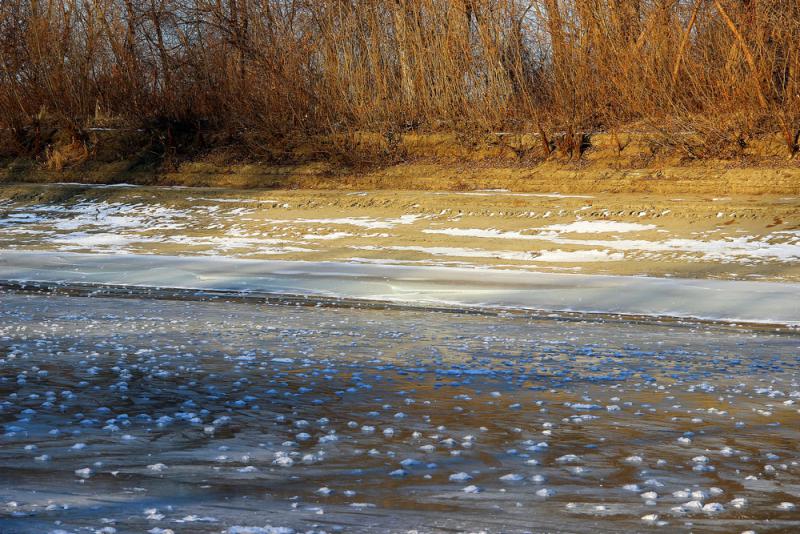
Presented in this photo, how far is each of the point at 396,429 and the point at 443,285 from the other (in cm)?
614

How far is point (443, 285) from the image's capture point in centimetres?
1109

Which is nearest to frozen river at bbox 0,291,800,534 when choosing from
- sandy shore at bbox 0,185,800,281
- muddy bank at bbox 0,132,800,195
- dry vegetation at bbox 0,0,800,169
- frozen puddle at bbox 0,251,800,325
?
frozen puddle at bbox 0,251,800,325

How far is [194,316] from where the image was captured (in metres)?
9.16

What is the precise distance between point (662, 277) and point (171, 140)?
13.6 meters

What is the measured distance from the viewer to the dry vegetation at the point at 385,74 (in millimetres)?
17016

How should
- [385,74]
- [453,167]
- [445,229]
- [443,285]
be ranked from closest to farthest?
[443,285]
[445,229]
[453,167]
[385,74]

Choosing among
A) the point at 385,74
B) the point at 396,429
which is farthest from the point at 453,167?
the point at 396,429

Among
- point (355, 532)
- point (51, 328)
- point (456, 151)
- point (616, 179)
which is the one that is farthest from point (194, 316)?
point (456, 151)

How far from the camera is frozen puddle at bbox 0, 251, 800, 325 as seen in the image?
31.8ft

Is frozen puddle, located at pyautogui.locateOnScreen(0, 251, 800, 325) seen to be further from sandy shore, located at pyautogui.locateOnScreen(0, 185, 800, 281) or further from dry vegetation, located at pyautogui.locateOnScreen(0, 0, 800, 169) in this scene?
dry vegetation, located at pyautogui.locateOnScreen(0, 0, 800, 169)

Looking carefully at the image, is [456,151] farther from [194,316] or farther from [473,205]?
[194,316]

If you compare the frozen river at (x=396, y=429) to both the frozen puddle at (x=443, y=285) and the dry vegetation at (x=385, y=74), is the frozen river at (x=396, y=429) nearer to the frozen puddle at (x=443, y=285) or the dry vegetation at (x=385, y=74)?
the frozen puddle at (x=443, y=285)

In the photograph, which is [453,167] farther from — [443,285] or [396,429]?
[396,429]

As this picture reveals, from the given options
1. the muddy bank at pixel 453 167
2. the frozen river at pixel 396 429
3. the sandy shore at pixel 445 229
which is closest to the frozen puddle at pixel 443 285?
the sandy shore at pixel 445 229
